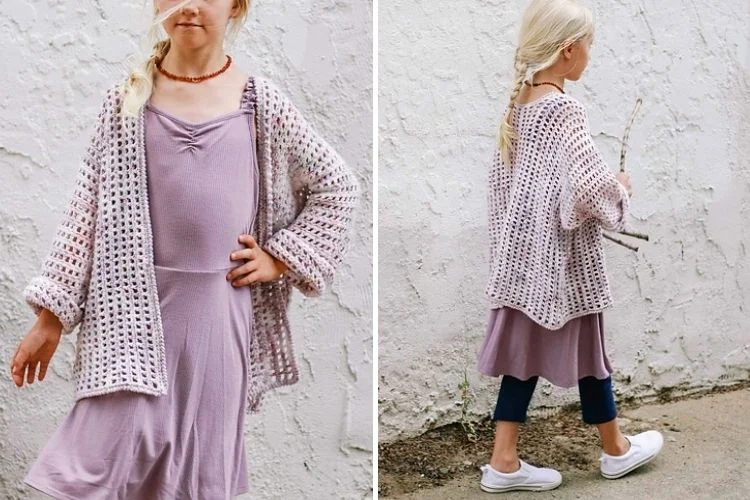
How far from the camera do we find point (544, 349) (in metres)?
2.73

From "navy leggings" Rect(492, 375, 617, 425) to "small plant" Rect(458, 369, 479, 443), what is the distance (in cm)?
36

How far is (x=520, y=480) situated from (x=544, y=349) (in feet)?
1.39

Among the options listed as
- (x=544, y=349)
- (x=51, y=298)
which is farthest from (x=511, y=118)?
(x=51, y=298)

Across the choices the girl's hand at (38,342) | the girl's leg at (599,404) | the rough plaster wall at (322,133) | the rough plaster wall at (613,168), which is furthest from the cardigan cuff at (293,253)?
the girl's leg at (599,404)

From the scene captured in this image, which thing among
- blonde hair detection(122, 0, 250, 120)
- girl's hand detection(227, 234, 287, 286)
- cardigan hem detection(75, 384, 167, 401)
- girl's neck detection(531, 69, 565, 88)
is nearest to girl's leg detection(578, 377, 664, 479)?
girl's neck detection(531, 69, 565, 88)

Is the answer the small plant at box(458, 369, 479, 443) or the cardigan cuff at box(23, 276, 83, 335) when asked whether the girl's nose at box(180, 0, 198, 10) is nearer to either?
the cardigan cuff at box(23, 276, 83, 335)

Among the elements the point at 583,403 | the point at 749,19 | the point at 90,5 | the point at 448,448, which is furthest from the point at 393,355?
the point at 749,19

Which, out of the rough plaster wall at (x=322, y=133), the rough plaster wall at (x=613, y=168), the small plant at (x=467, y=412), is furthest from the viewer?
the small plant at (x=467, y=412)

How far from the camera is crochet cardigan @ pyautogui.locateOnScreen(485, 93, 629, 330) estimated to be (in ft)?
8.31

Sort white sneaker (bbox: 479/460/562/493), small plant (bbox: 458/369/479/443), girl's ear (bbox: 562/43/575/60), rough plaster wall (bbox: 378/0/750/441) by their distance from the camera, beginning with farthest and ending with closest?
1. small plant (bbox: 458/369/479/443)
2. rough plaster wall (bbox: 378/0/750/441)
3. white sneaker (bbox: 479/460/562/493)
4. girl's ear (bbox: 562/43/575/60)

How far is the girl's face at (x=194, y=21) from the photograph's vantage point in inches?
74.6

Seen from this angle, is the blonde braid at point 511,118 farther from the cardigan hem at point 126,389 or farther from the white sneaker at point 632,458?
the cardigan hem at point 126,389

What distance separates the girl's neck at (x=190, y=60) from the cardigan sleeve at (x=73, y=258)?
0.16 m

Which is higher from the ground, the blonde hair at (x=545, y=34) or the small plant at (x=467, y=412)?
the blonde hair at (x=545, y=34)
